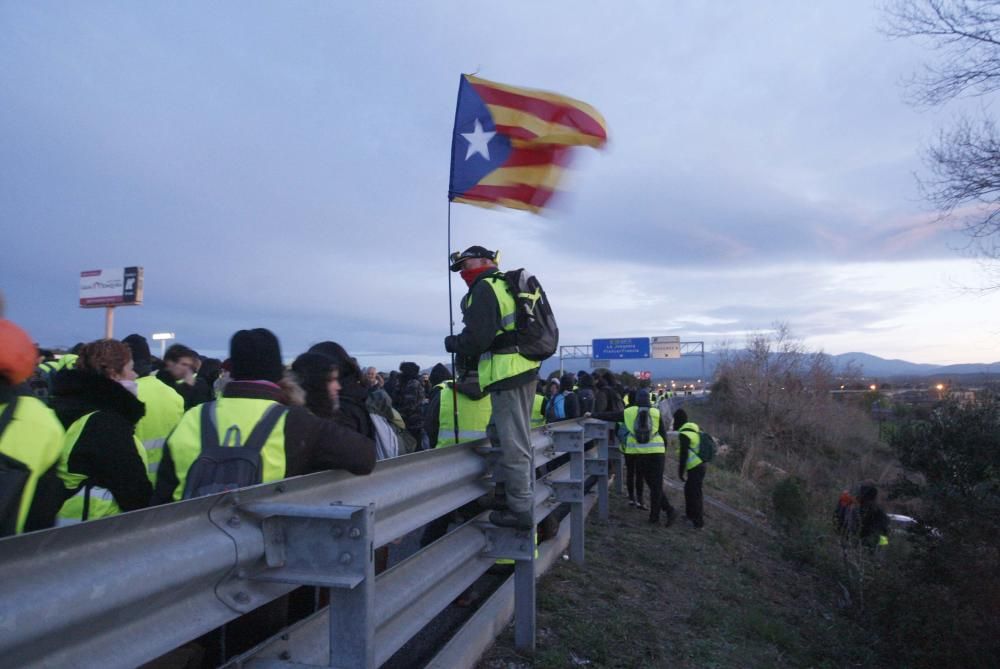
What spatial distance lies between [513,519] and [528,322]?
3.71ft

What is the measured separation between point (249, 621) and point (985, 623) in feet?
25.0

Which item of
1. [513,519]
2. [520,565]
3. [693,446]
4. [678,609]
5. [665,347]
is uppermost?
[665,347]

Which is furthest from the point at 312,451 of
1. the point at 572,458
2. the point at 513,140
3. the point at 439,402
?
the point at 513,140

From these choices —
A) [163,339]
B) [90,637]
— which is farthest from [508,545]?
[163,339]

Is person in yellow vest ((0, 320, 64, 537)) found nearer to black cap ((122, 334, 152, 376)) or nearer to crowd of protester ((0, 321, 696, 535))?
crowd of protester ((0, 321, 696, 535))

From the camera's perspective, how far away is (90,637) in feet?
4.87

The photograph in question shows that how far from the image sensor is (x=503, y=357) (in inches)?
164

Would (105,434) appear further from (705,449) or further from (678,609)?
(705,449)

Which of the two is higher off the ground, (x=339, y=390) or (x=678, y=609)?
(x=339, y=390)

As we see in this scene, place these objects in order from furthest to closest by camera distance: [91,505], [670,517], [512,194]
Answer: [670,517] → [512,194] → [91,505]

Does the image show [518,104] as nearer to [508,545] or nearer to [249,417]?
[508,545]

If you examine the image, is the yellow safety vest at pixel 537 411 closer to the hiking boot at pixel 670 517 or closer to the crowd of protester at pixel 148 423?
the crowd of protester at pixel 148 423

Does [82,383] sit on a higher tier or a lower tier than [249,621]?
higher

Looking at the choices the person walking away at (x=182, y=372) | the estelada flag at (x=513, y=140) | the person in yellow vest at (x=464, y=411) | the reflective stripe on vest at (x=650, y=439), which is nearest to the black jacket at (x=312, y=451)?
the person in yellow vest at (x=464, y=411)
